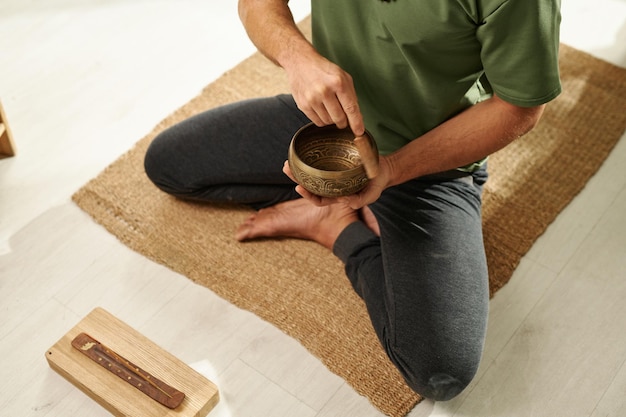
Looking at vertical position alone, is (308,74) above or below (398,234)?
above

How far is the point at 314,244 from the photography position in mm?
1958

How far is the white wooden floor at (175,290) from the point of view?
167 cm

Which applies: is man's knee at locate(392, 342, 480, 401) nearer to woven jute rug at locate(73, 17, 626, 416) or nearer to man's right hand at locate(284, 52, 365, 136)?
woven jute rug at locate(73, 17, 626, 416)

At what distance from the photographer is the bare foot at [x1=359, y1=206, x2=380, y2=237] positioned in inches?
74.7

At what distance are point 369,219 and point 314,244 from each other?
6.3 inches

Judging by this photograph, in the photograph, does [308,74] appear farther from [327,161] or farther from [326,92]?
[327,161]

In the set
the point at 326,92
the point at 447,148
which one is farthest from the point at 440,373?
the point at 326,92

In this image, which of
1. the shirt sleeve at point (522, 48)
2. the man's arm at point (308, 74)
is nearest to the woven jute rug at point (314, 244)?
the man's arm at point (308, 74)

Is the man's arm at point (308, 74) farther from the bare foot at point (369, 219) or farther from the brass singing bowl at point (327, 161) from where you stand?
the bare foot at point (369, 219)

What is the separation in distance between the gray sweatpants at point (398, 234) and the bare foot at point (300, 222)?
0.04m

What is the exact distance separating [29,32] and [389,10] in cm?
167

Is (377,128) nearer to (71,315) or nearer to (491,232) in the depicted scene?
(491,232)

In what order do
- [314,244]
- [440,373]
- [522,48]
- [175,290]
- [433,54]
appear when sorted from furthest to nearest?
[314,244], [175,290], [440,373], [433,54], [522,48]

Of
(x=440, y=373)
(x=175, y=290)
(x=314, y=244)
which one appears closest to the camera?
(x=440, y=373)
